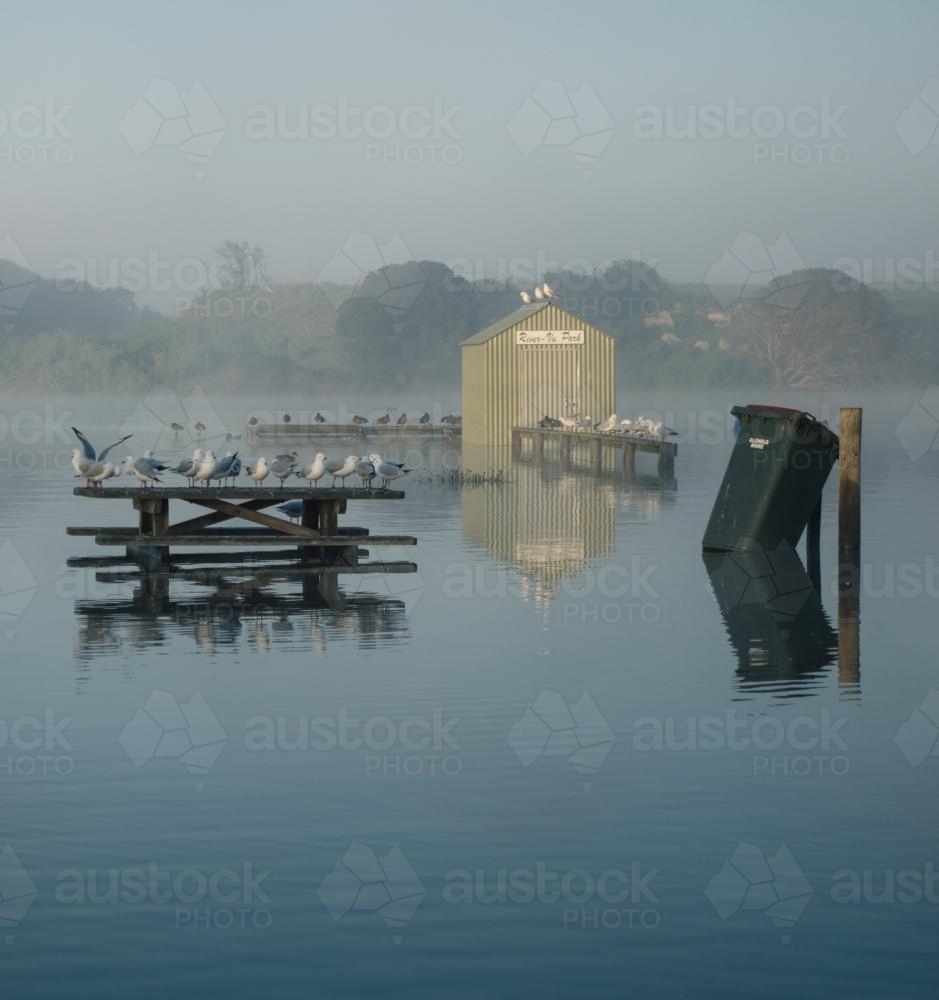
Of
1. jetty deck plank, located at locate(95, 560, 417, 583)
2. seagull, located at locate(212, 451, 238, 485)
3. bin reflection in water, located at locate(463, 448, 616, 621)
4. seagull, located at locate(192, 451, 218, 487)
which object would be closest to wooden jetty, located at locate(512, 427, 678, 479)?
bin reflection in water, located at locate(463, 448, 616, 621)

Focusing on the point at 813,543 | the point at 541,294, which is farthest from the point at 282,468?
the point at 541,294

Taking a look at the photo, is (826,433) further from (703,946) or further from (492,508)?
(703,946)

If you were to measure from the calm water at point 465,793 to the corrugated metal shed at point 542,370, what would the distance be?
3607cm

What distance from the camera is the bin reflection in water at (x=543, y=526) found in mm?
22969

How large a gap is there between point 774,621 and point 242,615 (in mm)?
6000

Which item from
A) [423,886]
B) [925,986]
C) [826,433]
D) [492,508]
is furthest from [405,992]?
[492,508]

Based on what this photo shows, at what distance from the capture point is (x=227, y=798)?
10.8 m

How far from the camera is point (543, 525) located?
1185 inches

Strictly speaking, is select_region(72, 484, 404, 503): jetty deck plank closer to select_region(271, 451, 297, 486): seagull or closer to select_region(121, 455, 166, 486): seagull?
select_region(121, 455, 166, 486): seagull

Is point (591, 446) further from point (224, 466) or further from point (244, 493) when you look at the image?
point (244, 493)

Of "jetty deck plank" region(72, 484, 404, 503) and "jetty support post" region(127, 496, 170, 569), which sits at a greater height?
"jetty deck plank" region(72, 484, 404, 503)

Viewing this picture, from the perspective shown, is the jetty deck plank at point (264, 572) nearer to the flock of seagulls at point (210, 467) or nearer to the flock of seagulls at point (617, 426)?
the flock of seagulls at point (210, 467)

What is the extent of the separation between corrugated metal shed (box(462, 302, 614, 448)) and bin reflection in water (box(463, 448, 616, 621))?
41.5 feet

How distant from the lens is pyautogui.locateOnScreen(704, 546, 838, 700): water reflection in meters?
15.0
